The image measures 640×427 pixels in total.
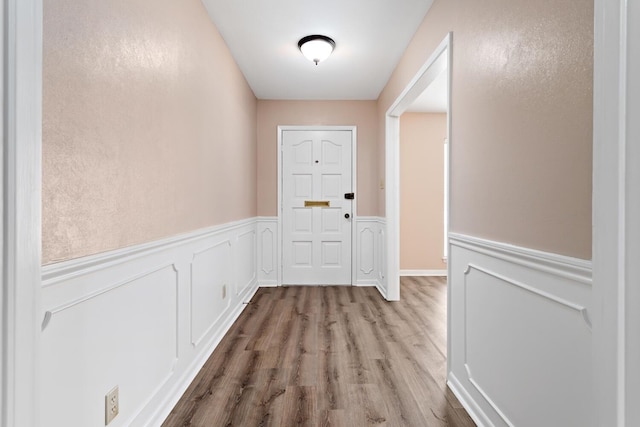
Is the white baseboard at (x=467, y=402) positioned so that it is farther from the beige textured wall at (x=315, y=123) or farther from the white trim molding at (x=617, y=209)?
the beige textured wall at (x=315, y=123)

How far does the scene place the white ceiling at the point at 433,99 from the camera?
13.2 ft

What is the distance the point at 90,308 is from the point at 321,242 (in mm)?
3616

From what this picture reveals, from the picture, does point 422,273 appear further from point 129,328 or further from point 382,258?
point 129,328

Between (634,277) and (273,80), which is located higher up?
(273,80)

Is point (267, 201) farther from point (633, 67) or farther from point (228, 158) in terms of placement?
point (633, 67)

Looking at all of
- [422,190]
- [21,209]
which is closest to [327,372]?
Answer: [21,209]

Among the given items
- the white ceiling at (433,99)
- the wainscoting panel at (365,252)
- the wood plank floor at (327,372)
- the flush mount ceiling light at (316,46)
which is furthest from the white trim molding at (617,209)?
the wainscoting panel at (365,252)

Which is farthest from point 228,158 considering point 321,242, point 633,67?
point 633,67

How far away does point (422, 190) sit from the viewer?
525cm

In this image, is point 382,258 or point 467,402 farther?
point 382,258

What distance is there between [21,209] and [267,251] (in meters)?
3.94

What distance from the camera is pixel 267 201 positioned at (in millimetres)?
4699

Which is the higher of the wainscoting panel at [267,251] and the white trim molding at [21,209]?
the white trim molding at [21,209]

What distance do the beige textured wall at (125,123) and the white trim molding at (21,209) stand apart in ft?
0.74
